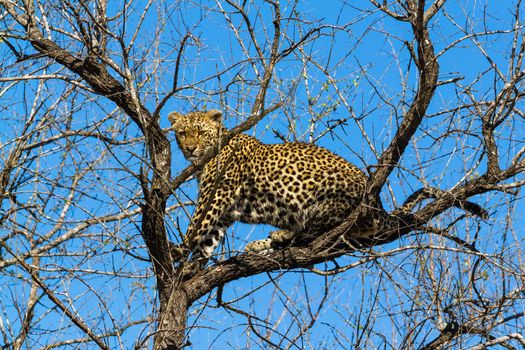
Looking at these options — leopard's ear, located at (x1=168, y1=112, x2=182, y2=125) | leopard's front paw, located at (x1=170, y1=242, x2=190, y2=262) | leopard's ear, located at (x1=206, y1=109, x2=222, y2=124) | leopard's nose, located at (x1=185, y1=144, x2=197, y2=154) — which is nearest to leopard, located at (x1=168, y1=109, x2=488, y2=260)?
leopard's nose, located at (x1=185, y1=144, x2=197, y2=154)

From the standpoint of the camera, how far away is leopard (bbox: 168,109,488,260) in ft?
27.0

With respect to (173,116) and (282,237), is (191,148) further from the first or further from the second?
(282,237)

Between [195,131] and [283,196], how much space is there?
152 centimetres

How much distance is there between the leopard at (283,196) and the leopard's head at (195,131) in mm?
440

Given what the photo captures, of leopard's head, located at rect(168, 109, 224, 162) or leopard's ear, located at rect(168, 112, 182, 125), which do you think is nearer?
leopard's head, located at rect(168, 109, 224, 162)

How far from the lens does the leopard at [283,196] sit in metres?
8.22

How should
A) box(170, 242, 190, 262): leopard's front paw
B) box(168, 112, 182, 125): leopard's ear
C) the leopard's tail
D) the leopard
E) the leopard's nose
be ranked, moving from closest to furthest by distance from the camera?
box(170, 242, 190, 262): leopard's front paw < the leopard's tail < the leopard < the leopard's nose < box(168, 112, 182, 125): leopard's ear

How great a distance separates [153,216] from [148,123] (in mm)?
743

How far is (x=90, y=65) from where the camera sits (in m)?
7.31

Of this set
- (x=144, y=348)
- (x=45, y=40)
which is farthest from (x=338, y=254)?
(x=45, y=40)

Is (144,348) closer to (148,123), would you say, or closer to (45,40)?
(148,123)

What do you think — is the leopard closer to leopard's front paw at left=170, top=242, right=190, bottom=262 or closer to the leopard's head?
the leopard's head

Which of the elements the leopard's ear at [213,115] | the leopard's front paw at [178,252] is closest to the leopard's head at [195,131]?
the leopard's ear at [213,115]

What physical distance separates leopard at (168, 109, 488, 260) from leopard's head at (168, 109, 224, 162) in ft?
1.44
